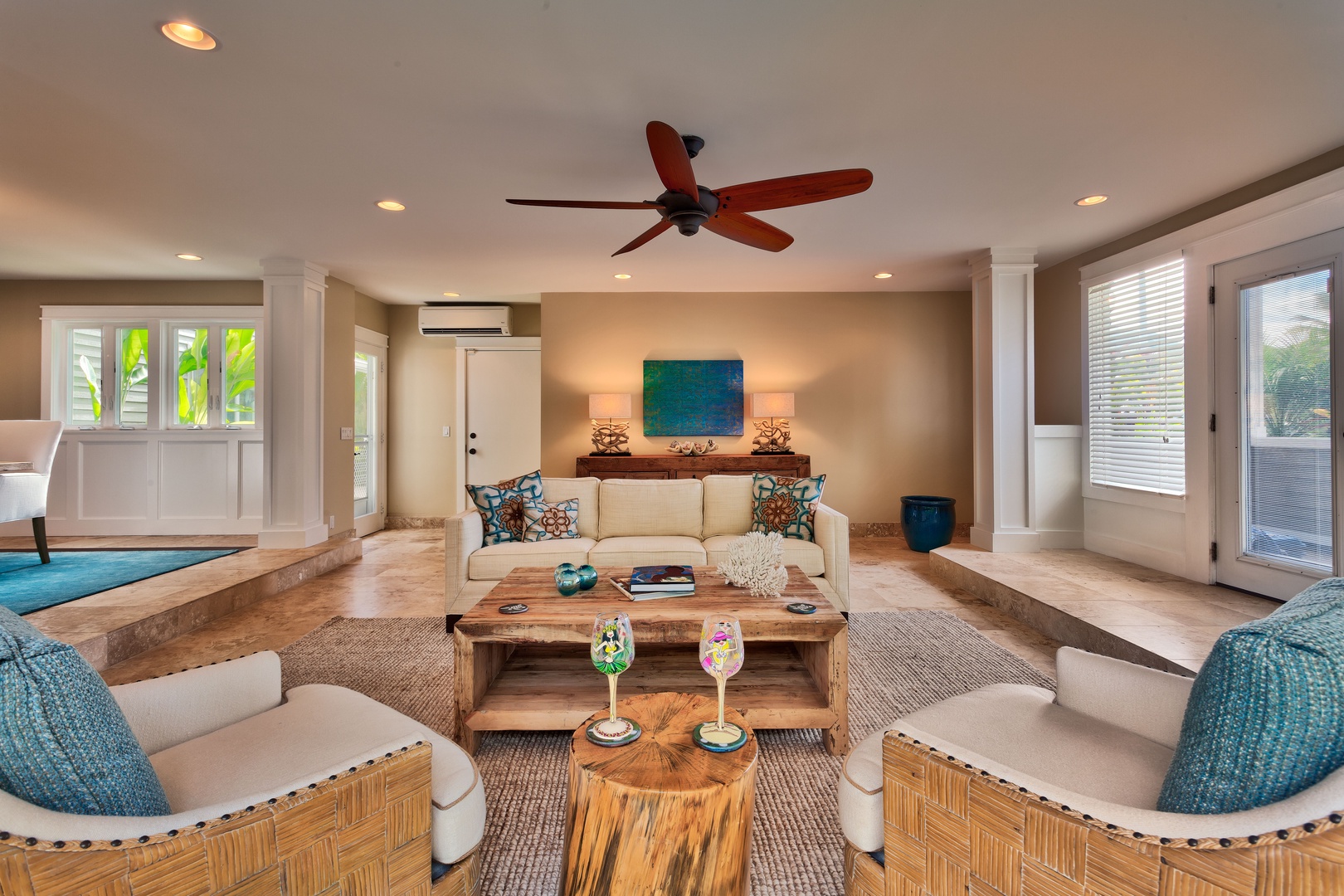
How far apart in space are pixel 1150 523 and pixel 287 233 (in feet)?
20.2

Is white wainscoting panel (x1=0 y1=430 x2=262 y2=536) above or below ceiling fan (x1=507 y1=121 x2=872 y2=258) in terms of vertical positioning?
below

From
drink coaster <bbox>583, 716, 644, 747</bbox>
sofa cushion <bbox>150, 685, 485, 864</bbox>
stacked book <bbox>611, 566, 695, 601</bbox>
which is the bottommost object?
sofa cushion <bbox>150, 685, 485, 864</bbox>

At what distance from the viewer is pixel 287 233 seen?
13.4 feet

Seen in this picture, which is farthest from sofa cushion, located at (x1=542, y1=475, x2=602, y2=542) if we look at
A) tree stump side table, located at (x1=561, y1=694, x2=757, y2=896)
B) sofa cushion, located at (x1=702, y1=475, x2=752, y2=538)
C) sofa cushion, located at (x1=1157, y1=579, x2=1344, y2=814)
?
sofa cushion, located at (x1=1157, y1=579, x2=1344, y2=814)

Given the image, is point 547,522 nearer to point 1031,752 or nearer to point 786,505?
point 786,505

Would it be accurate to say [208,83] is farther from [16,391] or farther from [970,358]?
[970,358]

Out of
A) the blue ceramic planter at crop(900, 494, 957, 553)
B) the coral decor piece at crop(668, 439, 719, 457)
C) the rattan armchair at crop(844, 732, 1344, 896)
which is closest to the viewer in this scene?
the rattan armchair at crop(844, 732, 1344, 896)

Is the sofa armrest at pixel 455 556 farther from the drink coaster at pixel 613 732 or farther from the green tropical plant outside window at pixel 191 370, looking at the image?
the green tropical plant outside window at pixel 191 370

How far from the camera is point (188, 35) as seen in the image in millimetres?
2002

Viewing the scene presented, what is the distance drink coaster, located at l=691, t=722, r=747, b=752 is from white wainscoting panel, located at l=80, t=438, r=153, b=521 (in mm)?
6502

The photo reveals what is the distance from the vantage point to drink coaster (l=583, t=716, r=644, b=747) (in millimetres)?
1194

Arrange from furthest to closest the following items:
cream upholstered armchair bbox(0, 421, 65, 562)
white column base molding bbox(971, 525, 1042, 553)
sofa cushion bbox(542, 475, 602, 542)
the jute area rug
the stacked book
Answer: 1. white column base molding bbox(971, 525, 1042, 553)
2. cream upholstered armchair bbox(0, 421, 65, 562)
3. sofa cushion bbox(542, 475, 602, 542)
4. the stacked book
5. the jute area rug

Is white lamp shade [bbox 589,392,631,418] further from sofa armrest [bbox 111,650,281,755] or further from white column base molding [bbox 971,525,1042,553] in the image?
sofa armrest [bbox 111,650,281,755]

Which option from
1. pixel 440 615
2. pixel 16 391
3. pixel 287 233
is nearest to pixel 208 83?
pixel 287 233
